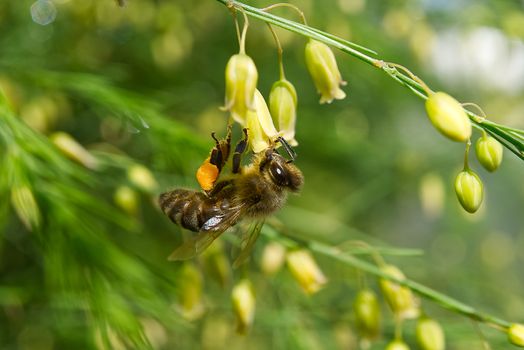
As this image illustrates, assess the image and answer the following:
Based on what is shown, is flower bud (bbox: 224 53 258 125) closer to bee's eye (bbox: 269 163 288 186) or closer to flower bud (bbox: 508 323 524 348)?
bee's eye (bbox: 269 163 288 186)

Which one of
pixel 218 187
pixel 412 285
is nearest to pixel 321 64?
pixel 218 187

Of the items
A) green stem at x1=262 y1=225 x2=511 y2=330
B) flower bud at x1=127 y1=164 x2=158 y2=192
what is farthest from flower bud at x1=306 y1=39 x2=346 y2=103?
flower bud at x1=127 y1=164 x2=158 y2=192

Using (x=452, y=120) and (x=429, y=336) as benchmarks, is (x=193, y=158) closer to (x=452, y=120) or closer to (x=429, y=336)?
(x=429, y=336)

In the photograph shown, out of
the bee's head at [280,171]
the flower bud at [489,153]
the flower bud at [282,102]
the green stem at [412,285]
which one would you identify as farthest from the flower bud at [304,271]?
the flower bud at [489,153]

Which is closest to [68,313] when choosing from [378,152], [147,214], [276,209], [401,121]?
[147,214]

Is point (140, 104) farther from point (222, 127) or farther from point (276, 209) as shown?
point (222, 127)

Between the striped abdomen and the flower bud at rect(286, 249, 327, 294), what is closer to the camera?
the striped abdomen
